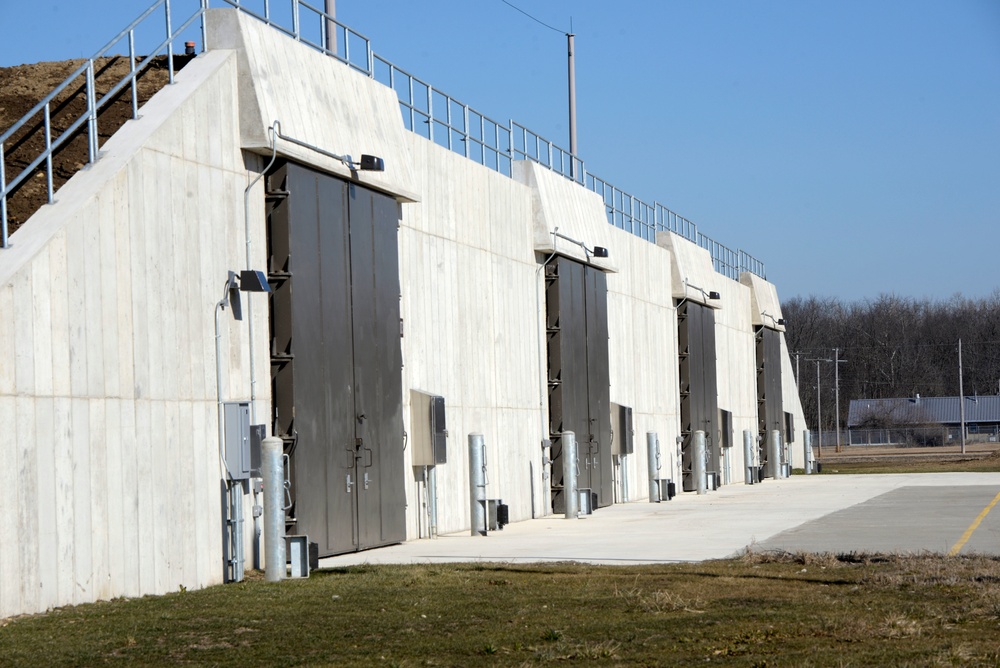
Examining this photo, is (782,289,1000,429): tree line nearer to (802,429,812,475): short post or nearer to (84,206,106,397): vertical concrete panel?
(802,429,812,475): short post

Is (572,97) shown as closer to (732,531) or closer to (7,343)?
(732,531)

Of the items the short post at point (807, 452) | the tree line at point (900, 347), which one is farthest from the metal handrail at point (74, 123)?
the tree line at point (900, 347)

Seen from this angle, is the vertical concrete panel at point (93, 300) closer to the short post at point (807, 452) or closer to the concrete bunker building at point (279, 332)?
the concrete bunker building at point (279, 332)

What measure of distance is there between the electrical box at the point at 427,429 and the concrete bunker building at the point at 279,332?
0.19 ft

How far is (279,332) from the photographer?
63.5 feet

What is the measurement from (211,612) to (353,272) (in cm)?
912

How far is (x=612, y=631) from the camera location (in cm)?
1167

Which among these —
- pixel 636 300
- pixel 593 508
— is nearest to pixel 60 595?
pixel 593 508

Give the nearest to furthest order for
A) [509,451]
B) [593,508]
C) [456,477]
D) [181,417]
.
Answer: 1. [181,417]
2. [456,477]
3. [509,451]
4. [593,508]

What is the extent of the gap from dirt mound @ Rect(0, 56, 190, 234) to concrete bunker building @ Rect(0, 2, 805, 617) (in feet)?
2.09

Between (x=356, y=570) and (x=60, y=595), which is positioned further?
(x=356, y=570)

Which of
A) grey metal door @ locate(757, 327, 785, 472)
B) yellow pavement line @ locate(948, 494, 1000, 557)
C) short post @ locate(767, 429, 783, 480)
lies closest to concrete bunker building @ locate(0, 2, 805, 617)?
yellow pavement line @ locate(948, 494, 1000, 557)

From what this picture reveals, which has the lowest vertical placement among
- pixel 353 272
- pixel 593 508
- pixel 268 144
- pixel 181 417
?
pixel 593 508

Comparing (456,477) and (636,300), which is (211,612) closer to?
(456,477)
